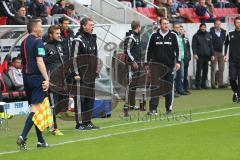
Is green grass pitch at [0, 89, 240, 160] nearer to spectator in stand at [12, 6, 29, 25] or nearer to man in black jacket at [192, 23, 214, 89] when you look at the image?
spectator in stand at [12, 6, 29, 25]

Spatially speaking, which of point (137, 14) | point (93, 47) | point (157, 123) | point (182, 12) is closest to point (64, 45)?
point (93, 47)

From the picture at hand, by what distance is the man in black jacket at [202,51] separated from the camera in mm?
26031

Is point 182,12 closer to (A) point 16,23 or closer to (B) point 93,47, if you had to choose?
(A) point 16,23

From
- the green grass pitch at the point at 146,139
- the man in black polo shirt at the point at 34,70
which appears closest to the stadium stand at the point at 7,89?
the green grass pitch at the point at 146,139

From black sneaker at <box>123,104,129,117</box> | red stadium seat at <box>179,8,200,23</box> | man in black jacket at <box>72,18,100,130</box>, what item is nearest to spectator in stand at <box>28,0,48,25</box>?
black sneaker at <box>123,104,129,117</box>

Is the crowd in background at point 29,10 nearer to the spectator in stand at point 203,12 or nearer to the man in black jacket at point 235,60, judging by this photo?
the man in black jacket at point 235,60

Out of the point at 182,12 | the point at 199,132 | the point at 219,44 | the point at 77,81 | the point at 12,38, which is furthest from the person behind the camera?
the point at 182,12

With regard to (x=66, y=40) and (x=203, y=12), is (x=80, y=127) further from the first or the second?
(x=203, y=12)

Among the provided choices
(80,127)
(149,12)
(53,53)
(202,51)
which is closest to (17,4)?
(202,51)

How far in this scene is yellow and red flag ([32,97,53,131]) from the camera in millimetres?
12820

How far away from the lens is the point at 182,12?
30.4m

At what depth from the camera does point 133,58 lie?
18.8 m

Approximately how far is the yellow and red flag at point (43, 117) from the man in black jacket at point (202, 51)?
13440 mm

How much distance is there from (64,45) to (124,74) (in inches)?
183
